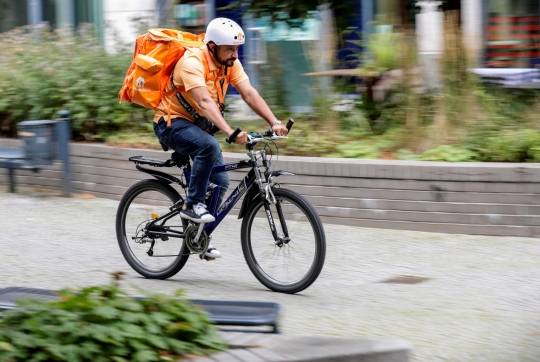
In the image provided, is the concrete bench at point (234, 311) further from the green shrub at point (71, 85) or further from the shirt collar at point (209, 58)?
the green shrub at point (71, 85)

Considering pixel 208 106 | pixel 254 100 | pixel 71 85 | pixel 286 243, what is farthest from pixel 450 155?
pixel 71 85

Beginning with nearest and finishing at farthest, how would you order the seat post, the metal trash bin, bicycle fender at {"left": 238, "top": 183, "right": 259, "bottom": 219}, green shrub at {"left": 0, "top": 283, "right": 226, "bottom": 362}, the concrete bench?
1. green shrub at {"left": 0, "top": 283, "right": 226, "bottom": 362}
2. the concrete bench
3. bicycle fender at {"left": 238, "top": 183, "right": 259, "bottom": 219}
4. the metal trash bin
5. the seat post

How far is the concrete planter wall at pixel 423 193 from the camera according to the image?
24.6 ft

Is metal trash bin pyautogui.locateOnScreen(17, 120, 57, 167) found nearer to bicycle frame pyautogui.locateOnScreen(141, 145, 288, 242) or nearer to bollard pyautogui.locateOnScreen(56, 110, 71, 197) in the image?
bollard pyautogui.locateOnScreen(56, 110, 71, 197)

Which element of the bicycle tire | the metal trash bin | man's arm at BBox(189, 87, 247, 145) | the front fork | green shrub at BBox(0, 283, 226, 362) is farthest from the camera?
the metal trash bin

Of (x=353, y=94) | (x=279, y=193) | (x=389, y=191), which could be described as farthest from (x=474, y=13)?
(x=279, y=193)

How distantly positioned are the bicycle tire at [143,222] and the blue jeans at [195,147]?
35 cm

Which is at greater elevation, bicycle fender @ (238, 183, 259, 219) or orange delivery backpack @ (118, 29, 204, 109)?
orange delivery backpack @ (118, 29, 204, 109)

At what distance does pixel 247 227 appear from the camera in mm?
6074

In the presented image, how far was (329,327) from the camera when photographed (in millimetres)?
5203

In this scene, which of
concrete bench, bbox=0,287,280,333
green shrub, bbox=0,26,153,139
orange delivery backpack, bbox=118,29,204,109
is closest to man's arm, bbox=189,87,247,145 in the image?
orange delivery backpack, bbox=118,29,204,109

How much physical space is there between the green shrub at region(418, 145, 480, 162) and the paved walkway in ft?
2.63

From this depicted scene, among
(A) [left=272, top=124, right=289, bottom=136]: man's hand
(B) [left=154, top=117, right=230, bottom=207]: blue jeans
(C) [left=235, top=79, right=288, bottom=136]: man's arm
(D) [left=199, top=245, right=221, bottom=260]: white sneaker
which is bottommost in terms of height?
(D) [left=199, top=245, right=221, bottom=260]: white sneaker

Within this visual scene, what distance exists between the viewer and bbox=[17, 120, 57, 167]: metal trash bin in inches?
372
